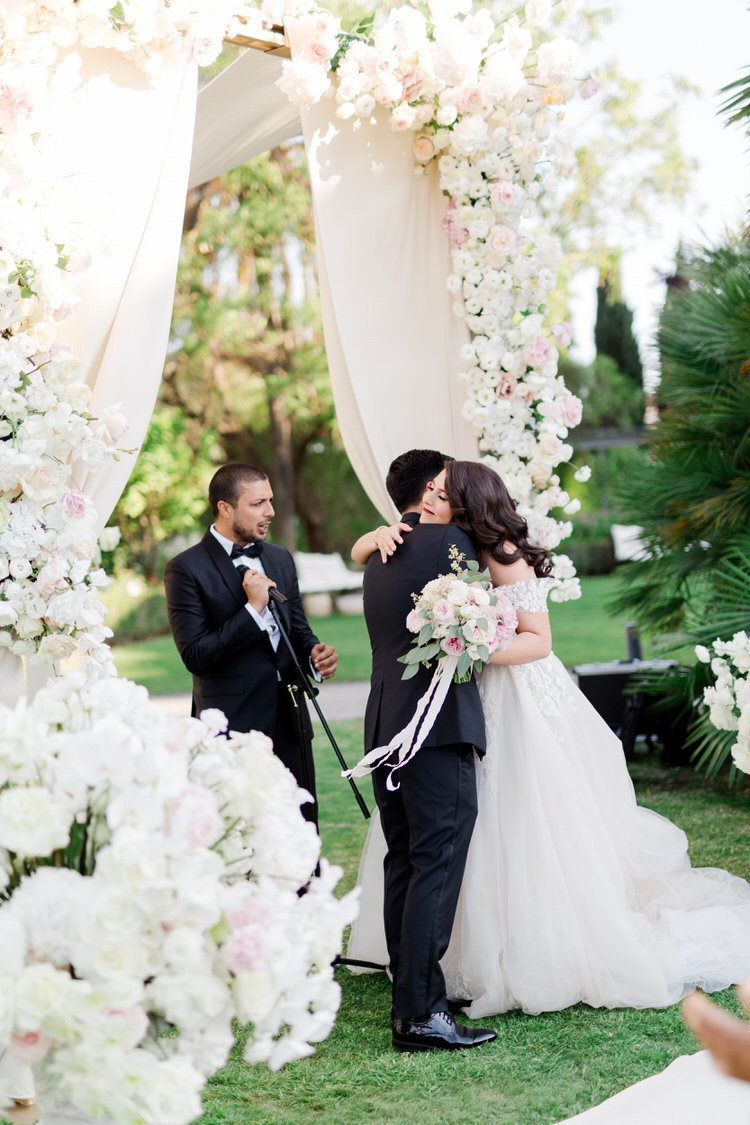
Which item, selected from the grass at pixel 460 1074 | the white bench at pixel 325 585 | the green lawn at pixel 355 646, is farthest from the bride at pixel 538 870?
the white bench at pixel 325 585

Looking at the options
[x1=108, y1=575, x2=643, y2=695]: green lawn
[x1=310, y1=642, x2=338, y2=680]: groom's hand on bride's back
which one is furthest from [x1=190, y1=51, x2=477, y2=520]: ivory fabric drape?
[x1=108, y1=575, x2=643, y2=695]: green lawn

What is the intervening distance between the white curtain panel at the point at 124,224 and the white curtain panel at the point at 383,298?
0.78m

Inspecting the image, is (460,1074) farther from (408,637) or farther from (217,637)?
(217,637)

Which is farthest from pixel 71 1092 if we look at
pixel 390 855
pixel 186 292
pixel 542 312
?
pixel 186 292

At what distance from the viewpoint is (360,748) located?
825 centimetres

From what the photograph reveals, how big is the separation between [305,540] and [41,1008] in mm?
23398

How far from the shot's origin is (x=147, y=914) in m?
1.67

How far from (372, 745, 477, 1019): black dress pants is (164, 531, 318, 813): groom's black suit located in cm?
74

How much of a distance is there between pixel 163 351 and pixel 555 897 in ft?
7.55

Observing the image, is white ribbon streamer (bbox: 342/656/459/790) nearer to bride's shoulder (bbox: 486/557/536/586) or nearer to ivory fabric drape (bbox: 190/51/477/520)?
bride's shoulder (bbox: 486/557/536/586)

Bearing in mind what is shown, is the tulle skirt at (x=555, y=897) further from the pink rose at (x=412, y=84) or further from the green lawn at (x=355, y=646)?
the green lawn at (x=355, y=646)

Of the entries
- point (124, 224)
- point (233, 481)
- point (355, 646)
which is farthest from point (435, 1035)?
point (355, 646)

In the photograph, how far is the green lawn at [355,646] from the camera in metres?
11.6

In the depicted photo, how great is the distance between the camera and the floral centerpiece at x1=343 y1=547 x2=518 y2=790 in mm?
3279
